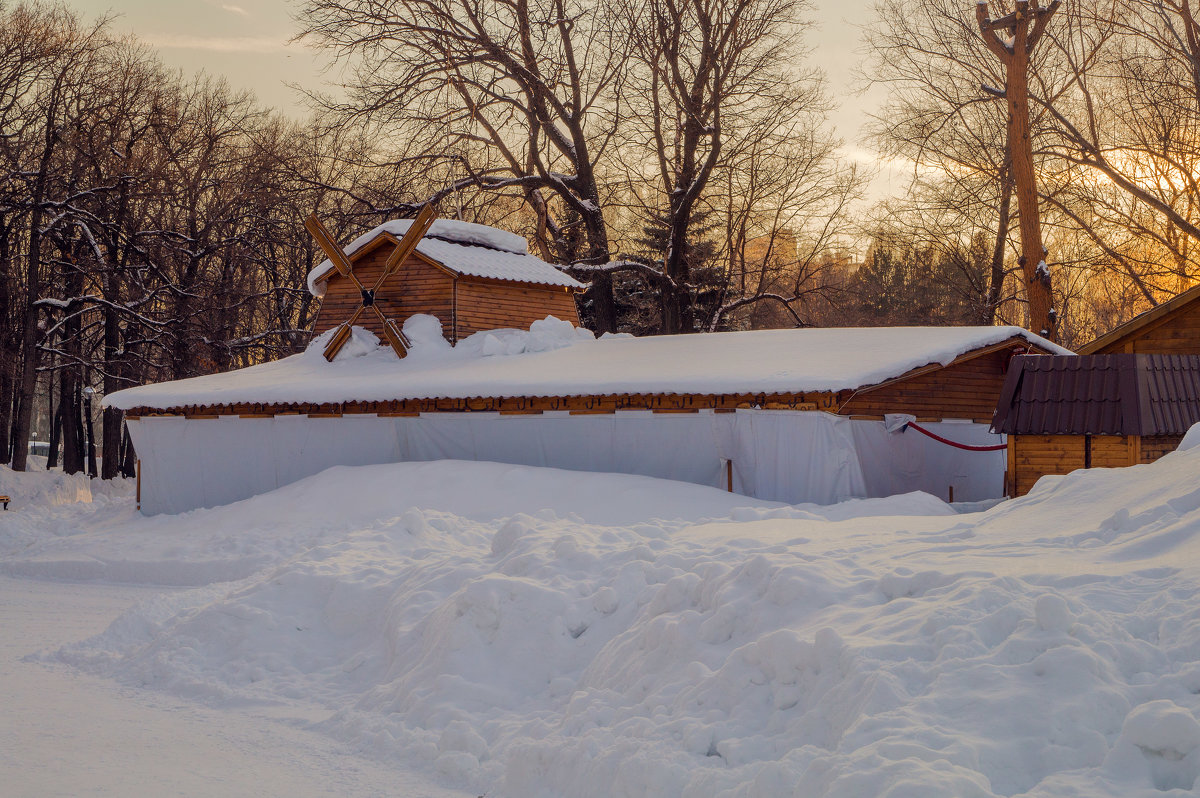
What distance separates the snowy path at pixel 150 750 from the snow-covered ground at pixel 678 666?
0.09 ft

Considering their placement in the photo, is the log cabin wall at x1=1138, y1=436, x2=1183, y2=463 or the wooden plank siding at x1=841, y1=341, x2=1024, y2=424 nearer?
the log cabin wall at x1=1138, y1=436, x2=1183, y2=463

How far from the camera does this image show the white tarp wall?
1543 centimetres

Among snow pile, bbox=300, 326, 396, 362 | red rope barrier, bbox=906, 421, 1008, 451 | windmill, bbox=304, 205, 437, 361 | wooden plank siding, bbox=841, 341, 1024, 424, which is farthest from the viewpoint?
snow pile, bbox=300, 326, 396, 362

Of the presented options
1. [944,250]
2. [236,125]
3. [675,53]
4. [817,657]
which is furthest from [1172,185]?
[236,125]

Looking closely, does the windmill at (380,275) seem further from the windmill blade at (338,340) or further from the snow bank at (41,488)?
the snow bank at (41,488)

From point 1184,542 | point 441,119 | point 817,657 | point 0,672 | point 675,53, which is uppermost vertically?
point 675,53

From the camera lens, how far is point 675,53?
28.7m

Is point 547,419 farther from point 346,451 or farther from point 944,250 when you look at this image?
point 944,250

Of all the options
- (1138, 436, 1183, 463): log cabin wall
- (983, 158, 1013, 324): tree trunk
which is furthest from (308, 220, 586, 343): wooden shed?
(1138, 436, 1183, 463): log cabin wall

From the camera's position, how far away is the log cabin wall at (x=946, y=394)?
53.0 ft

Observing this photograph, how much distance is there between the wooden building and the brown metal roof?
214cm

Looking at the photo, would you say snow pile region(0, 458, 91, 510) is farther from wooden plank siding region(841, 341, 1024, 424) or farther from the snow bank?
wooden plank siding region(841, 341, 1024, 424)

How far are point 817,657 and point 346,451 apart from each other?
622 inches

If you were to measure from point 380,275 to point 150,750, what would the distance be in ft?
59.9
